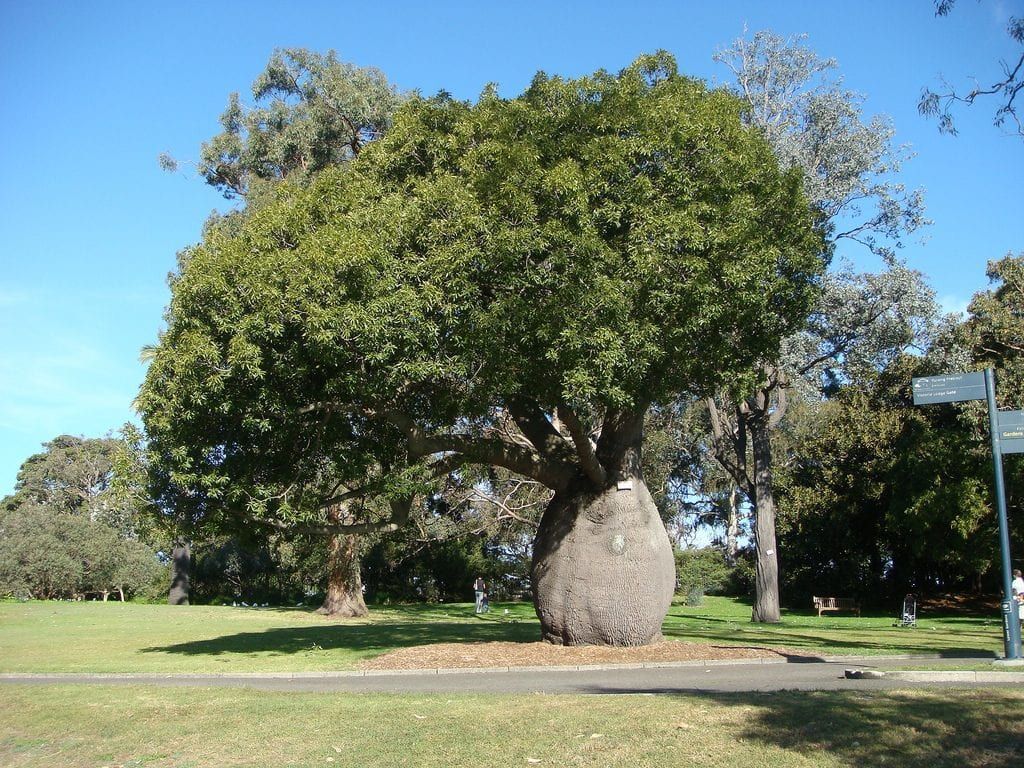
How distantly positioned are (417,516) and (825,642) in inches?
777

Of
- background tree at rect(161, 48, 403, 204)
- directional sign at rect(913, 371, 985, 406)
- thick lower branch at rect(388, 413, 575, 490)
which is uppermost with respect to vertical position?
background tree at rect(161, 48, 403, 204)

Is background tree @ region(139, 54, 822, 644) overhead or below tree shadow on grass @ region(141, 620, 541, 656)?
overhead

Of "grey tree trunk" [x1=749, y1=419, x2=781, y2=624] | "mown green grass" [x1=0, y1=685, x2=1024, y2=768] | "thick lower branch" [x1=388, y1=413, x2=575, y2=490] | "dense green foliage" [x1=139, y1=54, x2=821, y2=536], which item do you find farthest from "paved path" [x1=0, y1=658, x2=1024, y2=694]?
"grey tree trunk" [x1=749, y1=419, x2=781, y2=624]

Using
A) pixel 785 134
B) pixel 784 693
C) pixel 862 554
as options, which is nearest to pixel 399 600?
pixel 862 554

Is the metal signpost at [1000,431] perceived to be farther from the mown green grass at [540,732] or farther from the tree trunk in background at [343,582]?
the tree trunk in background at [343,582]

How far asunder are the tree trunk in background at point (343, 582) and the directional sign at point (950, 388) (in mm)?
22815

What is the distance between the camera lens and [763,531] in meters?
28.7

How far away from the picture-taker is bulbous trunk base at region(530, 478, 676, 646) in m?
15.6

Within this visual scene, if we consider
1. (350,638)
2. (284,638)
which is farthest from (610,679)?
(284,638)

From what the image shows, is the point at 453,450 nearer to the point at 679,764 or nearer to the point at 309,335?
the point at 309,335

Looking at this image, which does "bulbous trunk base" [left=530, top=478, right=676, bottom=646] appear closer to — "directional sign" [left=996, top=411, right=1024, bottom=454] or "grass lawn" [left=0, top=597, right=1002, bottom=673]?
"grass lawn" [left=0, top=597, right=1002, bottom=673]

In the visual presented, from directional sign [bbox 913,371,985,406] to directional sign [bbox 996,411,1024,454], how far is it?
485 millimetres

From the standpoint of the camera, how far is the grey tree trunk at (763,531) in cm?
2802

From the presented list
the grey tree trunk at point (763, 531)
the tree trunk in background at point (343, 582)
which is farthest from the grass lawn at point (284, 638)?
the grey tree trunk at point (763, 531)
